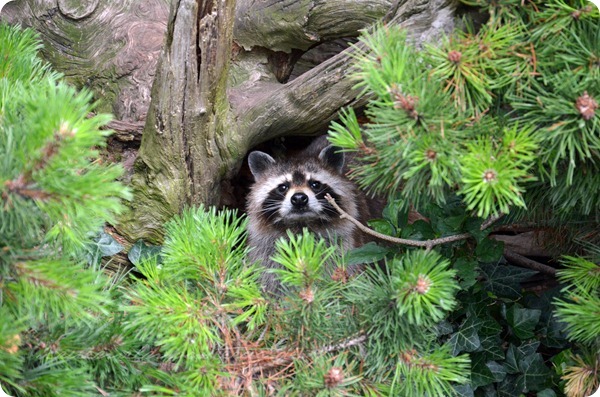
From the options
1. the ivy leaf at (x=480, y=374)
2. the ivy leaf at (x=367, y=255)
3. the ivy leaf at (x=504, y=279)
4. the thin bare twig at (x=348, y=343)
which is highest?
the ivy leaf at (x=367, y=255)

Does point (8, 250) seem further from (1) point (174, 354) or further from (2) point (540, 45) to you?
(2) point (540, 45)

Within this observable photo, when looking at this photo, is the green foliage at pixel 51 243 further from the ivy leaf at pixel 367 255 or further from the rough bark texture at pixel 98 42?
the rough bark texture at pixel 98 42

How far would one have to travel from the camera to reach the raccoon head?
13.5 feet

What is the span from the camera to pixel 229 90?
14.2ft

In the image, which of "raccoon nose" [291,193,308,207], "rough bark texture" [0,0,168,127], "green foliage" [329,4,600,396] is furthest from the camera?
"rough bark texture" [0,0,168,127]

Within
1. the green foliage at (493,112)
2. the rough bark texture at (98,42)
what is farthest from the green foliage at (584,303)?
the rough bark texture at (98,42)

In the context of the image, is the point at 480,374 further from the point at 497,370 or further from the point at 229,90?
the point at 229,90

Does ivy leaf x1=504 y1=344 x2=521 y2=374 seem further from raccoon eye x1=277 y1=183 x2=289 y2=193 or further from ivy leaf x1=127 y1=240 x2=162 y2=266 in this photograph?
ivy leaf x1=127 y1=240 x2=162 y2=266

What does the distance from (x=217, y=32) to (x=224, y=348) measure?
60.6 inches

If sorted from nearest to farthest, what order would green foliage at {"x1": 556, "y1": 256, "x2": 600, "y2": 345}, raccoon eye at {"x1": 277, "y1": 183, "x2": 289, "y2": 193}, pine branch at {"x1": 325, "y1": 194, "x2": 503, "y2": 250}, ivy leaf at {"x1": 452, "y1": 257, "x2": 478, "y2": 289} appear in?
green foliage at {"x1": 556, "y1": 256, "x2": 600, "y2": 345}, pine branch at {"x1": 325, "y1": 194, "x2": 503, "y2": 250}, ivy leaf at {"x1": 452, "y1": 257, "x2": 478, "y2": 289}, raccoon eye at {"x1": 277, "y1": 183, "x2": 289, "y2": 193}

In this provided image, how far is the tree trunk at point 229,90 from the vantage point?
3.49m

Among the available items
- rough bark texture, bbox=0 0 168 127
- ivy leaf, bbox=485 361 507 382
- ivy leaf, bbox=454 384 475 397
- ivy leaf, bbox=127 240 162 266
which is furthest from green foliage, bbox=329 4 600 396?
rough bark texture, bbox=0 0 168 127

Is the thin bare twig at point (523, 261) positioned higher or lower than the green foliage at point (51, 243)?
lower

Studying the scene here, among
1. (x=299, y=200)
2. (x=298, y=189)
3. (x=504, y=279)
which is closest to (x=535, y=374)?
(x=504, y=279)
